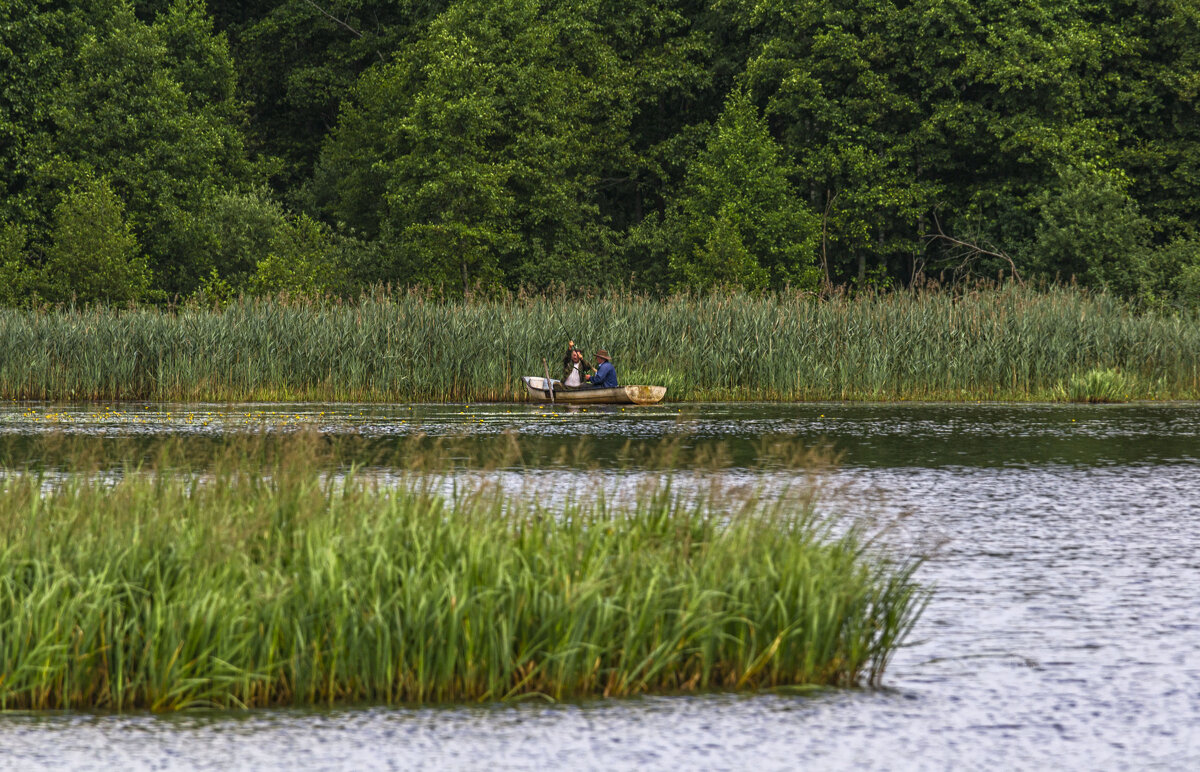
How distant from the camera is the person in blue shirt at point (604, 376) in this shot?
2955 cm

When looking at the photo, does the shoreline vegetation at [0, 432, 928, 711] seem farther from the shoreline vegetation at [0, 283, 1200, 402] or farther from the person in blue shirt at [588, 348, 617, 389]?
the shoreline vegetation at [0, 283, 1200, 402]

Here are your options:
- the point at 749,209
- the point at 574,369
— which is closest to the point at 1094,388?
the point at 574,369

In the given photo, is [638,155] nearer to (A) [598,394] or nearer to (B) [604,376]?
(A) [598,394]

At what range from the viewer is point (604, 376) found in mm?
29703

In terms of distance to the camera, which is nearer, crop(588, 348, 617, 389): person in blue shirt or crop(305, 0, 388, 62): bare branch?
crop(588, 348, 617, 389): person in blue shirt

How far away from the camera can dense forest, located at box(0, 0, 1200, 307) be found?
48781mm

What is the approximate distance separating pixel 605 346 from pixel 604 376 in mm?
2439

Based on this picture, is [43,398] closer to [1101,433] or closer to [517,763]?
[1101,433]

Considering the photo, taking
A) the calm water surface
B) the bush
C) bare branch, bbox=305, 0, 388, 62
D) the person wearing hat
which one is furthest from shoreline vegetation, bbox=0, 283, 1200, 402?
bare branch, bbox=305, 0, 388, 62

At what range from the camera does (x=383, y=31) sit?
61.6 meters

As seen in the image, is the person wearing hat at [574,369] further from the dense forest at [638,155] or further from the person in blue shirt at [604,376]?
the dense forest at [638,155]

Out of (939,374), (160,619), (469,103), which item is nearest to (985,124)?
(469,103)

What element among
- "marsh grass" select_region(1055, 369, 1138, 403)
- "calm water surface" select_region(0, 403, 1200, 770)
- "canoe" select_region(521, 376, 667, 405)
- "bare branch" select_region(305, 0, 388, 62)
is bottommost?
"calm water surface" select_region(0, 403, 1200, 770)

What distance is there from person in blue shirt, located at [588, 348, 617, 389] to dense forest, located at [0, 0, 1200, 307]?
17.0 m
